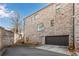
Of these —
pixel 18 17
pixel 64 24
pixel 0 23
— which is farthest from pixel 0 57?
pixel 64 24

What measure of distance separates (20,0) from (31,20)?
319 millimetres

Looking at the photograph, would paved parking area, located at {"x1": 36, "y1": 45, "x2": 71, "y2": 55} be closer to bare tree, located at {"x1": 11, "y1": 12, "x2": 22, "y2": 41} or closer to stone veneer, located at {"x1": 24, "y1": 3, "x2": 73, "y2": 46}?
stone veneer, located at {"x1": 24, "y1": 3, "x2": 73, "y2": 46}

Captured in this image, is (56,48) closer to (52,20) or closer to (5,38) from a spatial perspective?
(52,20)

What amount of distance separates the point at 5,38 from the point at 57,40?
2.37 feet

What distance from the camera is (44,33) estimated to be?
2.21 metres

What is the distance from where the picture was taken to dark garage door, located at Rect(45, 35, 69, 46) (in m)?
2.10

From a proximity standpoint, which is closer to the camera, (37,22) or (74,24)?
(74,24)

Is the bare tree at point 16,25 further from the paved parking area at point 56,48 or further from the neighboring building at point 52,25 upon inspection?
the paved parking area at point 56,48

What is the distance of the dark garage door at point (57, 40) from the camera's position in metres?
2.10

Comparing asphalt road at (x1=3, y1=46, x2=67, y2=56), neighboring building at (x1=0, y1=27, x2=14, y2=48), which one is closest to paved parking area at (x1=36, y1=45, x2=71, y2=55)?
asphalt road at (x1=3, y1=46, x2=67, y2=56)

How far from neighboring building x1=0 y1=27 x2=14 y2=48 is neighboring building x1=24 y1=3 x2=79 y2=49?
21cm

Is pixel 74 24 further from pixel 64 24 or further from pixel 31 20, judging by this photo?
pixel 31 20

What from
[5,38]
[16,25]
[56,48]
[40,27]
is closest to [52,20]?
[40,27]

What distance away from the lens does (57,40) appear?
2.16m
